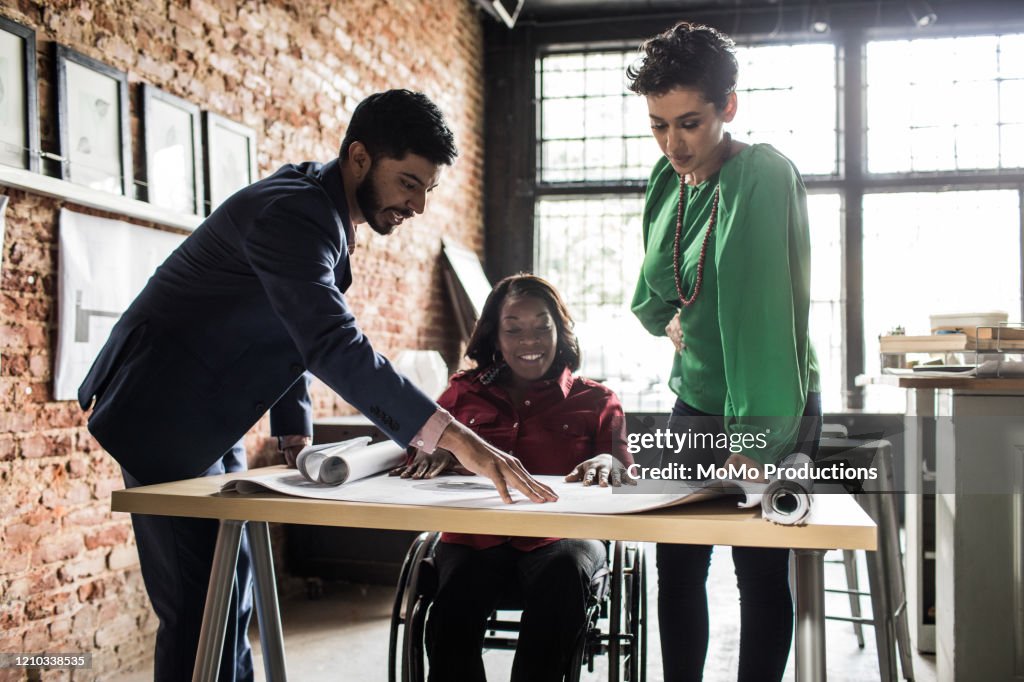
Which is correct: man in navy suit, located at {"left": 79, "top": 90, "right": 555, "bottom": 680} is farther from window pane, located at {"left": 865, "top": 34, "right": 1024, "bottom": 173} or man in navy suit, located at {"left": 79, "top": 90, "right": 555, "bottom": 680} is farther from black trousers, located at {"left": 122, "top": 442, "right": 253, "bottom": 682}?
window pane, located at {"left": 865, "top": 34, "right": 1024, "bottom": 173}

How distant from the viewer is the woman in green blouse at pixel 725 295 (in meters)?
1.40

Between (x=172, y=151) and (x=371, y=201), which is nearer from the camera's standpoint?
(x=371, y=201)

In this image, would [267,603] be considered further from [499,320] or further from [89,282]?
[89,282]

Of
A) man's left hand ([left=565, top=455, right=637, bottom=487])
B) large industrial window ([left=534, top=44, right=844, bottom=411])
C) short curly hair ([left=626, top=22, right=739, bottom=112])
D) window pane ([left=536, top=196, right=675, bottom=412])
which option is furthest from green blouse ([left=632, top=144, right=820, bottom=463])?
window pane ([left=536, top=196, right=675, bottom=412])

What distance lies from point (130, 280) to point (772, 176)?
92.1 inches

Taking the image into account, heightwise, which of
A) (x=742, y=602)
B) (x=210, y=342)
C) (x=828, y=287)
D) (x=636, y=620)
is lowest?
(x=636, y=620)

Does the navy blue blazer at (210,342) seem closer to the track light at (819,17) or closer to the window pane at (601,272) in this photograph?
the window pane at (601,272)

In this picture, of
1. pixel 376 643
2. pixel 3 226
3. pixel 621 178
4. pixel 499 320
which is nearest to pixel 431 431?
pixel 499 320

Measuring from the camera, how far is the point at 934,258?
20.8 feet

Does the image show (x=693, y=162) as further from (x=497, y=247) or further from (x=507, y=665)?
(x=497, y=247)

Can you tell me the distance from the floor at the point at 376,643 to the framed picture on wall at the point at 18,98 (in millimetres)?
1762

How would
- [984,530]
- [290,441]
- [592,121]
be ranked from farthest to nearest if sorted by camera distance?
[592,121] < [984,530] < [290,441]

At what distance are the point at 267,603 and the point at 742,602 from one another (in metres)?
1.06

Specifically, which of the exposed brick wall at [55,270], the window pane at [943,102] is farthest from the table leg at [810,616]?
the window pane at [943,102]
